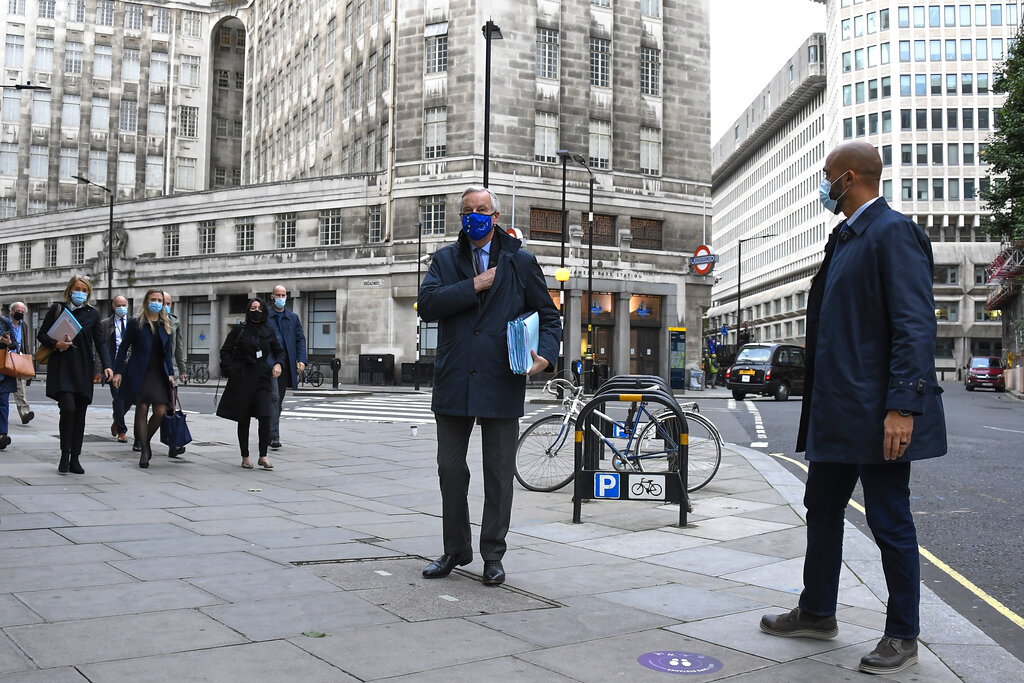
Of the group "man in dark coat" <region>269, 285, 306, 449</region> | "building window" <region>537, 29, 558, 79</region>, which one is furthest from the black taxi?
"man in dark coat" <region>269, 285, 306, 449</region>

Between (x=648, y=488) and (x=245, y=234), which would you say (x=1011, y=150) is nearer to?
(x=245, y=234)

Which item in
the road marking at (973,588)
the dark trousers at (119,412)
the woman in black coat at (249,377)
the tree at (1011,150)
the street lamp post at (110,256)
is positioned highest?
the tree at (1011,150)

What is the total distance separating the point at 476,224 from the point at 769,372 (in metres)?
26.7

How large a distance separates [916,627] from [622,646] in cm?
117

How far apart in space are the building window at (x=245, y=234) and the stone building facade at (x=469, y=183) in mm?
97

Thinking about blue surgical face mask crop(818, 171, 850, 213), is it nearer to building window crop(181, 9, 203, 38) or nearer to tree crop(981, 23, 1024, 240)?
tree crop(981, 23, 1024, 240)

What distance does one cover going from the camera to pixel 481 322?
5.14 metres

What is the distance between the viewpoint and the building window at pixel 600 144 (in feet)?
133

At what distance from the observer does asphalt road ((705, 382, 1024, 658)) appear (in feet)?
16.1

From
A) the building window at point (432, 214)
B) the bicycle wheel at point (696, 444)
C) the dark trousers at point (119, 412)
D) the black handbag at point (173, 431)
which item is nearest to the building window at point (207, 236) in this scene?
the building window at point (432, 214)

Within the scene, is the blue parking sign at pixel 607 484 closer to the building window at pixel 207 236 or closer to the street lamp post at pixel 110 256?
the building window at pixel 207 236

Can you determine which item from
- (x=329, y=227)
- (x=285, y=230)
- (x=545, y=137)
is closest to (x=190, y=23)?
(x=285, y=230)

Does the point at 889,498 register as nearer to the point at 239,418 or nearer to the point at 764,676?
the point at 764,676

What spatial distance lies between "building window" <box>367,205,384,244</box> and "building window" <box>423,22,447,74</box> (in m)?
6.35
